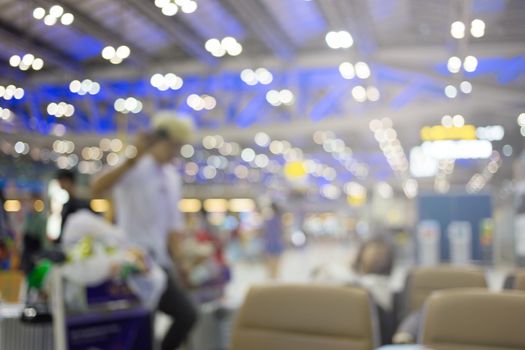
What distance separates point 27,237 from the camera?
643cm

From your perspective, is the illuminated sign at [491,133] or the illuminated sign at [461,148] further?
the illuminated sign at [461,148]

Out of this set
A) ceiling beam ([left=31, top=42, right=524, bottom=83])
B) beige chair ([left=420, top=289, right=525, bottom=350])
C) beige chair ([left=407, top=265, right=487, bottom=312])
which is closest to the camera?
beige chair ([left=420, top=289, right=525, bottom=350])

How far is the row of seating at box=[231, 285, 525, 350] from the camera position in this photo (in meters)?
2.76

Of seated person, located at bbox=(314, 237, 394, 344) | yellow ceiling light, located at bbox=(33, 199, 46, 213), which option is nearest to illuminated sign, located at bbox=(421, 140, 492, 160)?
seated person, located at bbox=(314, 237, 394, 344)

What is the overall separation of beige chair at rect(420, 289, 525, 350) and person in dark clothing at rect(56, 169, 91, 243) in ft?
9.77

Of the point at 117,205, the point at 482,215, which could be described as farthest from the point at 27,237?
the point at 482,215

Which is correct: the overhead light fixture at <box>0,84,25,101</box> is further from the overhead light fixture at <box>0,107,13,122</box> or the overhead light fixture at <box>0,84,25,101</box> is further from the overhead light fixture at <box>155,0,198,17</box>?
the overhead light fixture at <box>155,0,198,17</box>

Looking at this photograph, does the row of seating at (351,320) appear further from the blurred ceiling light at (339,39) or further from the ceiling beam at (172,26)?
the blurred ceiling light at (339,39)

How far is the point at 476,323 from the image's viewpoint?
109 inches

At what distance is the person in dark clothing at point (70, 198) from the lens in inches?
204

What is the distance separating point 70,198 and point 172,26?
4.96 ft

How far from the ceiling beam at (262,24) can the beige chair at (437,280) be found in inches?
185

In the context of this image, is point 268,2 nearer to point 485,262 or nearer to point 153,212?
point 153,212

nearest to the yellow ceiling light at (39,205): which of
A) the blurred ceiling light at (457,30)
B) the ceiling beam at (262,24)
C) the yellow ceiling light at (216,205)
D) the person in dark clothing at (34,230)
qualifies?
the person in dark clothing at (34,230)
